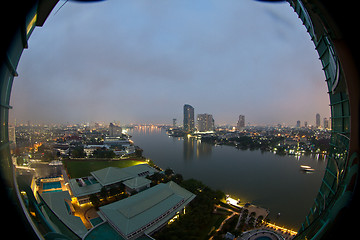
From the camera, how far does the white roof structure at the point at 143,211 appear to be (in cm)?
217

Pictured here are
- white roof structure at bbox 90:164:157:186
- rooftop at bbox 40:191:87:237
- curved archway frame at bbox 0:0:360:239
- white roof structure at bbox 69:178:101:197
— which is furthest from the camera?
white roof structure at bbox 90:164:157:186

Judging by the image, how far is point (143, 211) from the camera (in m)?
2.45

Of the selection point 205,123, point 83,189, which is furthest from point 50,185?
point 205,123

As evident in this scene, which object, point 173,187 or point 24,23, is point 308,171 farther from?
point 24,23

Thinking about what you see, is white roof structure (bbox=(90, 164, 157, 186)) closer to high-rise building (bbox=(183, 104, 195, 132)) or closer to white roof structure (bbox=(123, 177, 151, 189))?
white roof structure (bbox=(123, 177, 151, 189))

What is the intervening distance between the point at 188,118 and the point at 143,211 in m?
32.5

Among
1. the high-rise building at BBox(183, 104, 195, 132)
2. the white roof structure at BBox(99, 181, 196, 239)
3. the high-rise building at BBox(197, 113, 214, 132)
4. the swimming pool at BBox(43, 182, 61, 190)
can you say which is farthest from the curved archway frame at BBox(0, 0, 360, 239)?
the high-rise building at BBox(183, 104, 195, 132)

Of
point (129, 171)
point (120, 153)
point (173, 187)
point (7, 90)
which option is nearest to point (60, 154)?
point (120, 153)

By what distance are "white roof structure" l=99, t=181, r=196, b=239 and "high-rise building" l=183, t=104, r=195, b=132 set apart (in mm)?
30792

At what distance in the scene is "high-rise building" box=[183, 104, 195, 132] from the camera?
1345 inches

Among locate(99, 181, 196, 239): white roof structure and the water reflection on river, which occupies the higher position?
locate(99, 181, 196, 239): white roof structure

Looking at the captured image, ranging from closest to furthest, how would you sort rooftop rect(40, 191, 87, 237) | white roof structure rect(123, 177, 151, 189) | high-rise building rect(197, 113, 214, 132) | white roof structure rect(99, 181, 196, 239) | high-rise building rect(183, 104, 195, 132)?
white roof structure rect(99, 181, 196, 239), rooftop rect(40, 191, 87, 237), white roof structure rect(123, 177, 151, 189), high-rise building rect(197, 113, 214, 132), high-rise building rect(183, 104, 195, 132)

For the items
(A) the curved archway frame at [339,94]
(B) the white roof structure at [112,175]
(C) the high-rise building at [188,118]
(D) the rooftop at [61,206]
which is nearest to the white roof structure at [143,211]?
(D) the rooftop at [61,206]

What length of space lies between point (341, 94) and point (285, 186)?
6.03m
